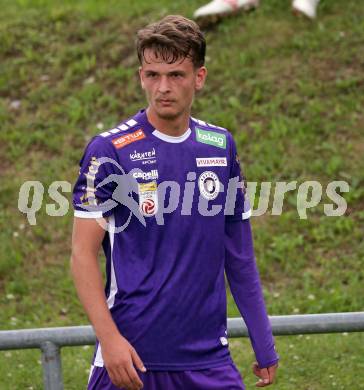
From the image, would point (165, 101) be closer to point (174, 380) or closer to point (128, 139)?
point (128, 139)

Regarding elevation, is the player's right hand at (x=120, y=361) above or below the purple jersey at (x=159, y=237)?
below

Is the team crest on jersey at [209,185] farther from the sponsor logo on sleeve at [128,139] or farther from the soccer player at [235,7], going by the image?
the soccer player at [235,7]

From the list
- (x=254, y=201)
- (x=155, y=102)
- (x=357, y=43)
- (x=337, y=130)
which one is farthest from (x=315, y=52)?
(x=155, y=102)

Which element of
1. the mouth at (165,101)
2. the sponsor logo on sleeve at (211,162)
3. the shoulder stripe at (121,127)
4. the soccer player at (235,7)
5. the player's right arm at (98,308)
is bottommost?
the soccer player at (235,7)

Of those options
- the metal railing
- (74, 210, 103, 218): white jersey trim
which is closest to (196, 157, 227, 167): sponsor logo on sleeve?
(74, 210, 103, 218): white jersey trim

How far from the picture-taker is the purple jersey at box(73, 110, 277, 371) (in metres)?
3.90

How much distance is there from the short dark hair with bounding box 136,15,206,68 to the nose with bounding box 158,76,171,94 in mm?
73

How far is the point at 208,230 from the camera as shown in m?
4.04

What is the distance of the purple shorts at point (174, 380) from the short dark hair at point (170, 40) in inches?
47.4

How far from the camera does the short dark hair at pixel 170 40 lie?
3.96 metres

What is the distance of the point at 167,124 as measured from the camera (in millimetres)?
4020

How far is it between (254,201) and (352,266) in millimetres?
1160

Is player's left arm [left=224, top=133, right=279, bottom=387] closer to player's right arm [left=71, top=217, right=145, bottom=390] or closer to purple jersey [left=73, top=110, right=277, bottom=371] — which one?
purple jersey [left=73, top=110, right=277, bottom=371]

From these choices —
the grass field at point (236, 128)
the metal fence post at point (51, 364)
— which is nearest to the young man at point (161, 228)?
the metal fence post at point (51, 364)
